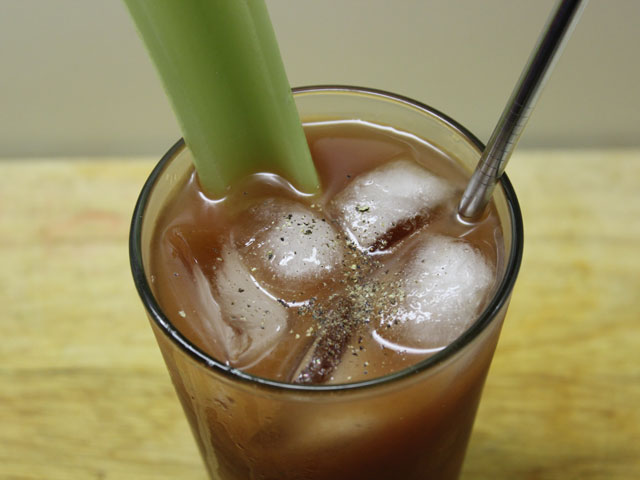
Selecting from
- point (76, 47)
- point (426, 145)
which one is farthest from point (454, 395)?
point (76, 47)

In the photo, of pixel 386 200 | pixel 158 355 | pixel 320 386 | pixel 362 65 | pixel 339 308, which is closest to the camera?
pixel 320 386

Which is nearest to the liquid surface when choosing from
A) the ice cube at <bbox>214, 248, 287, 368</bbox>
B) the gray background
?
the ice cube at <bbox>214, 248, 287, 368</bbox>

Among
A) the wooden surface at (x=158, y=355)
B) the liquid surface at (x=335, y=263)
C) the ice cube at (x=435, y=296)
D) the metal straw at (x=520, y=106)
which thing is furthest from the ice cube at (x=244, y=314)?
the wooden surface at (x=158, y=355)

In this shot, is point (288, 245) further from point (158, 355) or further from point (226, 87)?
point (158, 355)

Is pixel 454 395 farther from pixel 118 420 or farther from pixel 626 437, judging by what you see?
pixel 118 420

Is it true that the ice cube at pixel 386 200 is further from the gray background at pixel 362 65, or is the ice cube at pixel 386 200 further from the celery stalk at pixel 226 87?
the gray background at pixel 362 65

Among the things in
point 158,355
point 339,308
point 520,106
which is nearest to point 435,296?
point 339,308
